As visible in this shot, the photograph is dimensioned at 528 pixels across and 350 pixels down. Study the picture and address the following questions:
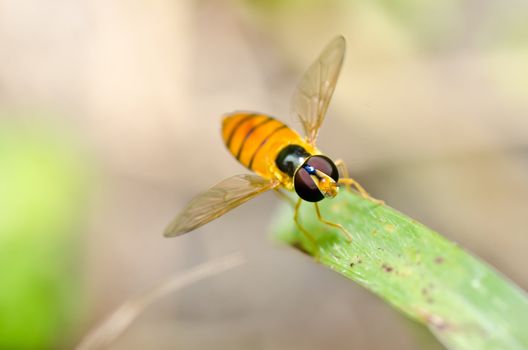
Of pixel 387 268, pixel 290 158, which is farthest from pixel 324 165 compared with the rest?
pixel 387 268

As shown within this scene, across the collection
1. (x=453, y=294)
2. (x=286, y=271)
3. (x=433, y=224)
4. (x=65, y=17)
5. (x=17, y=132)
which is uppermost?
(x=65, y=17)

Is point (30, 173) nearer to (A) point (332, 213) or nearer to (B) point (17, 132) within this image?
(B) point (17, 132)

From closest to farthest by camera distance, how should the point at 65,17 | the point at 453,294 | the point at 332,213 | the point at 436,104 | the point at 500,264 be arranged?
the point at 453,294 → the point at 332,213 → the point at 500,264 → the point at 436,104 → the point at 65,17

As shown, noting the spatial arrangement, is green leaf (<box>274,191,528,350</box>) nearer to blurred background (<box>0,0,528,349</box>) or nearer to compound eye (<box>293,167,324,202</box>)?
compound eye (<box>293,167,324,202</box>)

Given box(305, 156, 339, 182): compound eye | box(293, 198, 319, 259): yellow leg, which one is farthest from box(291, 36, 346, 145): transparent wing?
box(293, 198, 319, 259): yellow leg

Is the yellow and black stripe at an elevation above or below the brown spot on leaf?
above

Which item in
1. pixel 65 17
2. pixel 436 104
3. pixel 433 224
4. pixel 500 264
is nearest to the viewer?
pixel 500 264

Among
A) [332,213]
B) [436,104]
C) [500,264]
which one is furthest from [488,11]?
[332,213]
